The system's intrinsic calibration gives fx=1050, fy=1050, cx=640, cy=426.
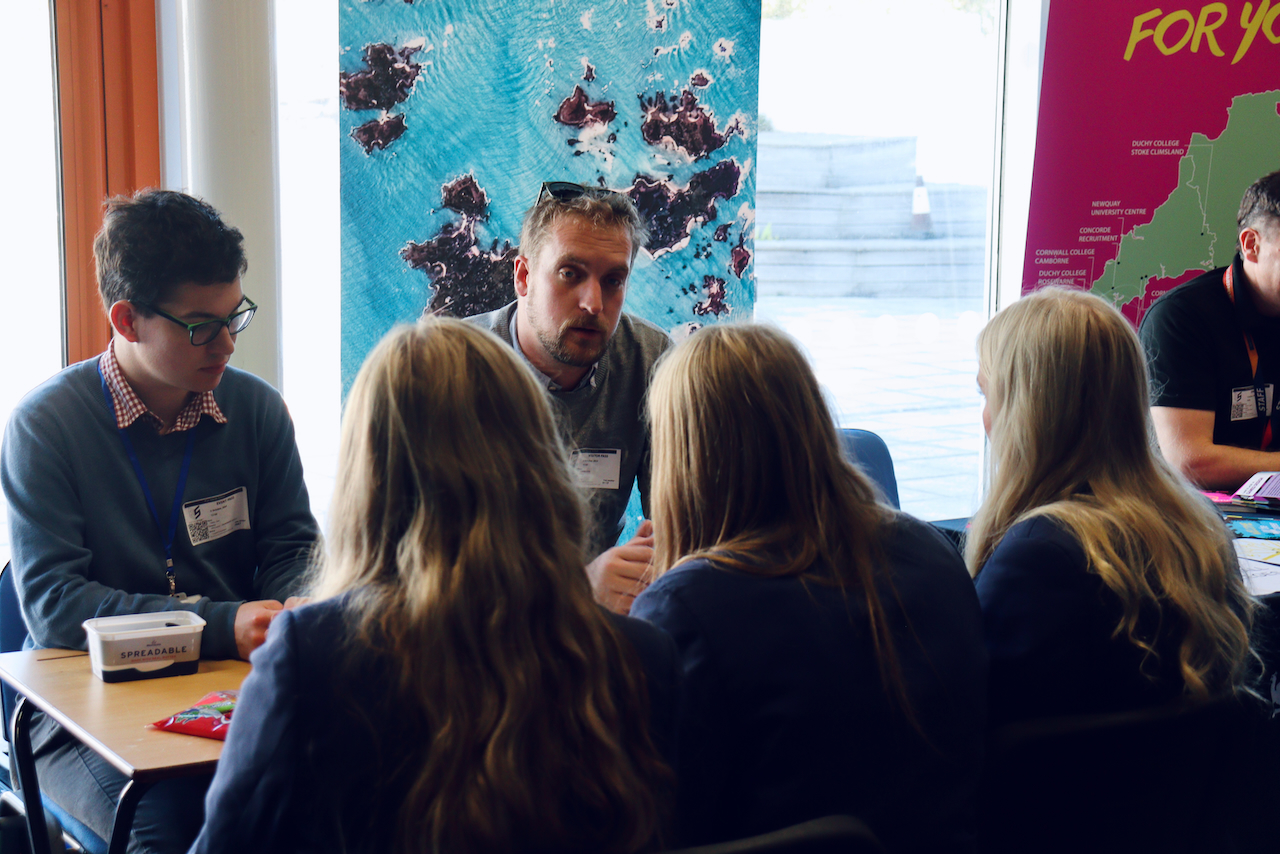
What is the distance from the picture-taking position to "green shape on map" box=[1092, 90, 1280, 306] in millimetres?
4113

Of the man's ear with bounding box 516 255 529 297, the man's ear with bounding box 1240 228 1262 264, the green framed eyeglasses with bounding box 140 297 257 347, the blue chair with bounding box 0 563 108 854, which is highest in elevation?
the man's ear with bounding box 1240 228 1262 264

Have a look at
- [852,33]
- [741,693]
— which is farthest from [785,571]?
[852,33]

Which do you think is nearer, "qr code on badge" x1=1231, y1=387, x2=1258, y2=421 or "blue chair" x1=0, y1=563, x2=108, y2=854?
"blue chair" x1=0, y1=563, x2=108, y2=854

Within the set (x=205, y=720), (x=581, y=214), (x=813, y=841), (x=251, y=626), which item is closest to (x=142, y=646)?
(x=251, y=626)

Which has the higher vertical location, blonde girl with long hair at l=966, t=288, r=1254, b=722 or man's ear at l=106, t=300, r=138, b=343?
man's ear at l=106, t=300, r=138, b=343

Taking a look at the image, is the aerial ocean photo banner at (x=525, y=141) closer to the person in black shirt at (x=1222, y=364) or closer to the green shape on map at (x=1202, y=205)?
the person in black shirt at (x=1222, y=364)

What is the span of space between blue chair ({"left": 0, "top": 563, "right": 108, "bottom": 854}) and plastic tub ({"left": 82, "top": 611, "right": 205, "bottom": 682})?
0.18m

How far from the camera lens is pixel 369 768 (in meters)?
0.99

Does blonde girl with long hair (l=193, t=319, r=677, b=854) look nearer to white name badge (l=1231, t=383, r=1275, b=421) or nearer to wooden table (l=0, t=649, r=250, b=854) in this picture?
Answer: wooden table (l=0, t=649, r=250, b=854)

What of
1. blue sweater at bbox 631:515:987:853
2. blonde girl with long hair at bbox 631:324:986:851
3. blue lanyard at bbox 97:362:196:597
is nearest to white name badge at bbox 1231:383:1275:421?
blonde girl with long hair at bbox 631:324:986:851

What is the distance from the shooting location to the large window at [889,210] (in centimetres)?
426

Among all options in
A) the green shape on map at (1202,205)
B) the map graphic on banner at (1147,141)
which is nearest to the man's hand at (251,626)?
the map graphic on banner at (1147,141)

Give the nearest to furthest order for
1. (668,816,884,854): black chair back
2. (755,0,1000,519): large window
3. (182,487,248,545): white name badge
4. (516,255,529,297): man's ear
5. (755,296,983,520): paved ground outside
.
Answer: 1. (668,816,884,854): black chair back
2. (182,487,248,545): white name badge
3. (516,255,529,297): man's ear
4. (755,0,1000,519): large window
5. (755,296,983,520): paved ground outside

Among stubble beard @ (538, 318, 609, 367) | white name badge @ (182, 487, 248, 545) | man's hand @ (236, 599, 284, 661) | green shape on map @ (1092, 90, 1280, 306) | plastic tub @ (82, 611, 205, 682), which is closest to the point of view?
plastic tub @ (82, 611, 205, 682)
